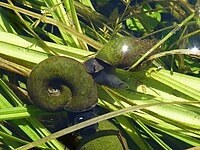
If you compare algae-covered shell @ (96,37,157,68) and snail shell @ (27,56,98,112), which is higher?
algae-covered shell @ (96,37,157,68)

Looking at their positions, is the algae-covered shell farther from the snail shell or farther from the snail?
the snail shell

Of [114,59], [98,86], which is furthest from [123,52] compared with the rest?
[98,86]

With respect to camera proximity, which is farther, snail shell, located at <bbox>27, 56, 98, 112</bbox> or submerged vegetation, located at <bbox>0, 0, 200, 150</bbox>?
submerged vegetation, located at <bbox>0, 0, 200, 150</bbox>

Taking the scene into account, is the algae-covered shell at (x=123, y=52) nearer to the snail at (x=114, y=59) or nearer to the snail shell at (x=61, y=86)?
the snail at (x=114, y=59)

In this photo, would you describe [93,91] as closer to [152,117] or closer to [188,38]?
[152,117]

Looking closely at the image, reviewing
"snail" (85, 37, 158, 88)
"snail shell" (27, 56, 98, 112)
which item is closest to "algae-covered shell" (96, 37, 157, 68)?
"snail" (85, 37, 158, 88)

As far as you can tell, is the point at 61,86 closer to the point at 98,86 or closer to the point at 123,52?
the point at 98,86

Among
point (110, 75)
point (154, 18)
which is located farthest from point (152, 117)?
point (154, 18)
